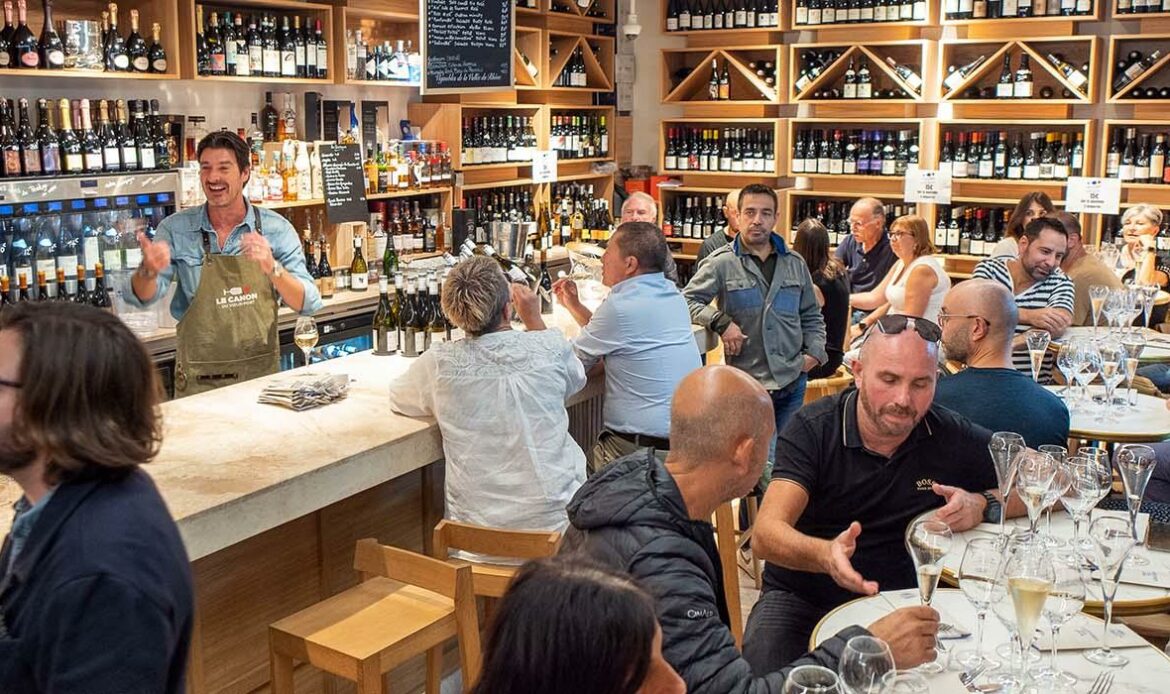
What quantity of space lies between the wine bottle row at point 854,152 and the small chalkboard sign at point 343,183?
3.51 metres

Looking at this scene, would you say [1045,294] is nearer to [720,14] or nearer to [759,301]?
[759,301]

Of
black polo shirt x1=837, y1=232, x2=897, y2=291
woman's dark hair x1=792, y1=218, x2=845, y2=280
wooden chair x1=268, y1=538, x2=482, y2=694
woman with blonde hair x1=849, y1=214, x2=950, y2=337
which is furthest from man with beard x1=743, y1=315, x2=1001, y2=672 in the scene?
black polo shirt x1=837, y1=232, x2=897, y2=291

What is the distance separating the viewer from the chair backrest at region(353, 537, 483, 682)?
289 centimetres

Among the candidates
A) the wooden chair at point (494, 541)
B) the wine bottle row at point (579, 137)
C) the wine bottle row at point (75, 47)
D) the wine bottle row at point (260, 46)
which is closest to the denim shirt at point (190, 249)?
the wine bottle row at point (75, 47)

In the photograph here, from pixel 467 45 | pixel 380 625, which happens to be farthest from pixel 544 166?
pixel 380 625

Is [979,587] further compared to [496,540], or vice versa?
[496,540]

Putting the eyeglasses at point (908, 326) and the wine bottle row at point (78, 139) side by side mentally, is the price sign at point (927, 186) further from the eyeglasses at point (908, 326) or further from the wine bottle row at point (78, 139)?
the eyeglasses at point (908, 326)

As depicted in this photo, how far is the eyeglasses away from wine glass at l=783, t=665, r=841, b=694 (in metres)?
1.45

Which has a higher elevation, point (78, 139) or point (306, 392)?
point (78, 139)

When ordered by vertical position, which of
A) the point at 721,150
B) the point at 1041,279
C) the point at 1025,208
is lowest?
the point at 1041,279

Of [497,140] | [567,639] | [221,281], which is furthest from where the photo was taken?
[497,140]

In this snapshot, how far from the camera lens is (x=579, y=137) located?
348 inches

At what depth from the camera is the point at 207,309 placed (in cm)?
435

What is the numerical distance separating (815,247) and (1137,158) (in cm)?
290
